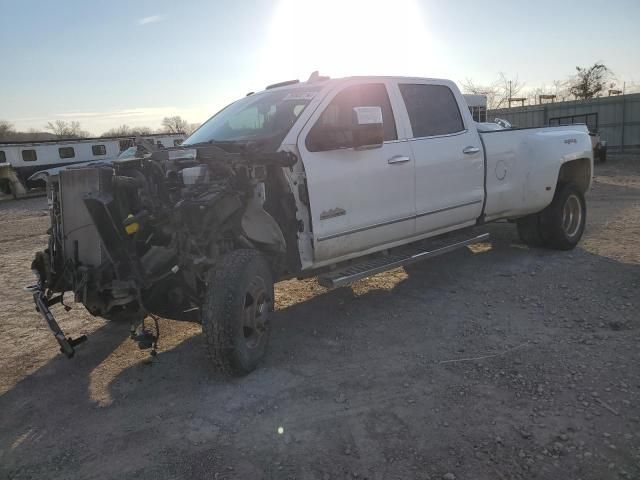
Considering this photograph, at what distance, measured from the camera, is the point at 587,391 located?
3.19 metres

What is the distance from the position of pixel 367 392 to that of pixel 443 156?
267 cm

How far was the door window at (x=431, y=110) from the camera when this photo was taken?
199 inches

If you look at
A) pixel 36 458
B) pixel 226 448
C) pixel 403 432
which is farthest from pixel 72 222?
pixel 403 432

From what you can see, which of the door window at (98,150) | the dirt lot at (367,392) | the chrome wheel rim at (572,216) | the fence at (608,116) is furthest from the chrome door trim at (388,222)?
the door window at (98,150)

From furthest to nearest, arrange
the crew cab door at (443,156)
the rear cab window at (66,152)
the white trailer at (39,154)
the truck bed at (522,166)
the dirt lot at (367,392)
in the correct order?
the rear cab window at (66,152), the white trailer at (39,154), the truck bed at (522,166), the crew cab door at (443,156), the dirt lot at (367,392)

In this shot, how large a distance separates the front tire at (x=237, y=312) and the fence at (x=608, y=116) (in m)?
22.6

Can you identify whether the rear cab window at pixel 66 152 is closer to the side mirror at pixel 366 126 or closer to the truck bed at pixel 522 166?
the truck bed at pixel 522 166

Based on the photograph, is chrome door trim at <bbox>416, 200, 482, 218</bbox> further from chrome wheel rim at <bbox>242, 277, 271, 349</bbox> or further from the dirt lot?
chrome wheel rim at <bbox>242, 277, 271, 349</bbox>

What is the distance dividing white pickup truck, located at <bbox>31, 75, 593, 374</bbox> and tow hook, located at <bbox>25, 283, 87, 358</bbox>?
1 centimetres

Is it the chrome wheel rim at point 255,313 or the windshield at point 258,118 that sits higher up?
the windshield at point 258,118

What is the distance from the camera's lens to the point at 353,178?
14.2ft

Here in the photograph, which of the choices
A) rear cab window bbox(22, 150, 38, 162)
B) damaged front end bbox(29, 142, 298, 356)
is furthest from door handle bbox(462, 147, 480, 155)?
rear cab window bbox(22, 150, 38, 162)

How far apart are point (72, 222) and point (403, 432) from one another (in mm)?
2705

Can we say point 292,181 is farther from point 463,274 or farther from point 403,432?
point 463,274
